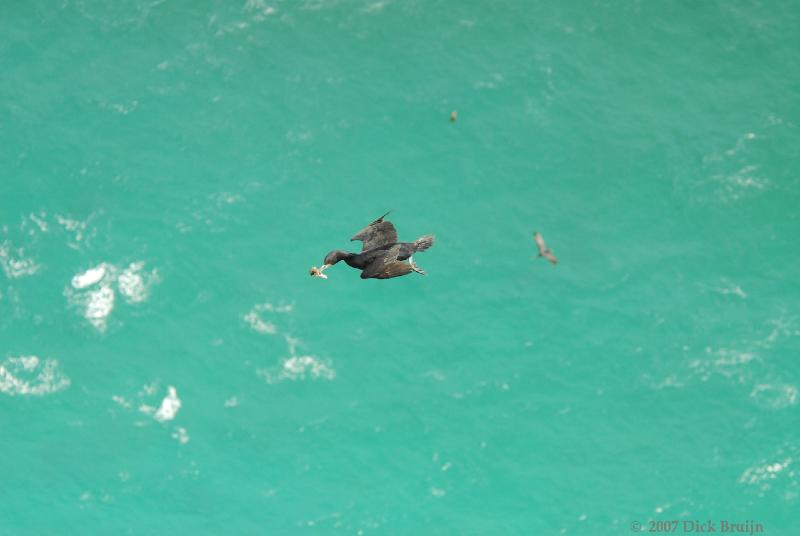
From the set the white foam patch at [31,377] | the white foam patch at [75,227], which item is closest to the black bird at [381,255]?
the white foam patch at [31,377]

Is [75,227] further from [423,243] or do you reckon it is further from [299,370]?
[423,243]

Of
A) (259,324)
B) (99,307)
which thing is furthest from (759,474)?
(99,307)

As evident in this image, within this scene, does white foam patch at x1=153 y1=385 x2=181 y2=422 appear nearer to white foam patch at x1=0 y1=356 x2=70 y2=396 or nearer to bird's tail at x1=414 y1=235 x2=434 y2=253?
white foam patch at x1=0 y1=356 x2=70 y2=396

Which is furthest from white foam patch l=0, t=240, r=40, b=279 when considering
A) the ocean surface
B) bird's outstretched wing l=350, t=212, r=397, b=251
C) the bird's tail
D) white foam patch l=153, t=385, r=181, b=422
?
the bird's tail

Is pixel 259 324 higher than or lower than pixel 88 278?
lower

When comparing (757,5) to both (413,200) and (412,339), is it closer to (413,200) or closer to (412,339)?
(413,200)

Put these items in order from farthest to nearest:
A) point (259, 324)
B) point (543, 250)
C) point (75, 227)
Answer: point (75, 227)
point (259, 324)
point (543, 250)
